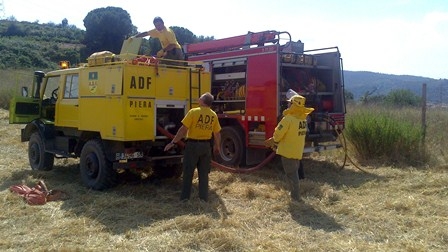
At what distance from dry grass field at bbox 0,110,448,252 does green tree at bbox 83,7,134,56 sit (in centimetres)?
3735

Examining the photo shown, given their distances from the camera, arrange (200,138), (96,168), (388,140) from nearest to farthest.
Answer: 1. (200,138)
2. (96,168)
3. (388,140)

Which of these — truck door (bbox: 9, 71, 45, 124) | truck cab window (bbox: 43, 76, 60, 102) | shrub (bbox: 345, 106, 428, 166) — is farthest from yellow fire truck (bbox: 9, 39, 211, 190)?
shrub (bbox: 345, 106, 428, 166)

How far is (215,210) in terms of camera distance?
6.79 m

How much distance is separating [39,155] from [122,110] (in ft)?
11.4

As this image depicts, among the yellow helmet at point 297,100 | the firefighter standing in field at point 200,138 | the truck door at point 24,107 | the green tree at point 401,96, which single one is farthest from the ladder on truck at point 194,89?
the green tree at point 401,96

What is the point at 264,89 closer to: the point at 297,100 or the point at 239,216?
the point at 297,100

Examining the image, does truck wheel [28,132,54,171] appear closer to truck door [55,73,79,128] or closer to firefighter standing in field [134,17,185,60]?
truck door [55,73,79,128]

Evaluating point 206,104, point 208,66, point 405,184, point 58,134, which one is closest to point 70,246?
point 206,104

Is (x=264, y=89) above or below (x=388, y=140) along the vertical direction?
above

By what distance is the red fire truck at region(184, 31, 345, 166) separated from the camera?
32.3 feet

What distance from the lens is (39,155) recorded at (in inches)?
391

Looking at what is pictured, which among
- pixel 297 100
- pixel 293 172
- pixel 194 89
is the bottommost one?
pixel 293 172

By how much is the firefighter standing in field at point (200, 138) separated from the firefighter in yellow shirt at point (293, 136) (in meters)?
1.00

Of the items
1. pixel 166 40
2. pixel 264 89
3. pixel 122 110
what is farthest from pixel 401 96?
pixel 122 110
